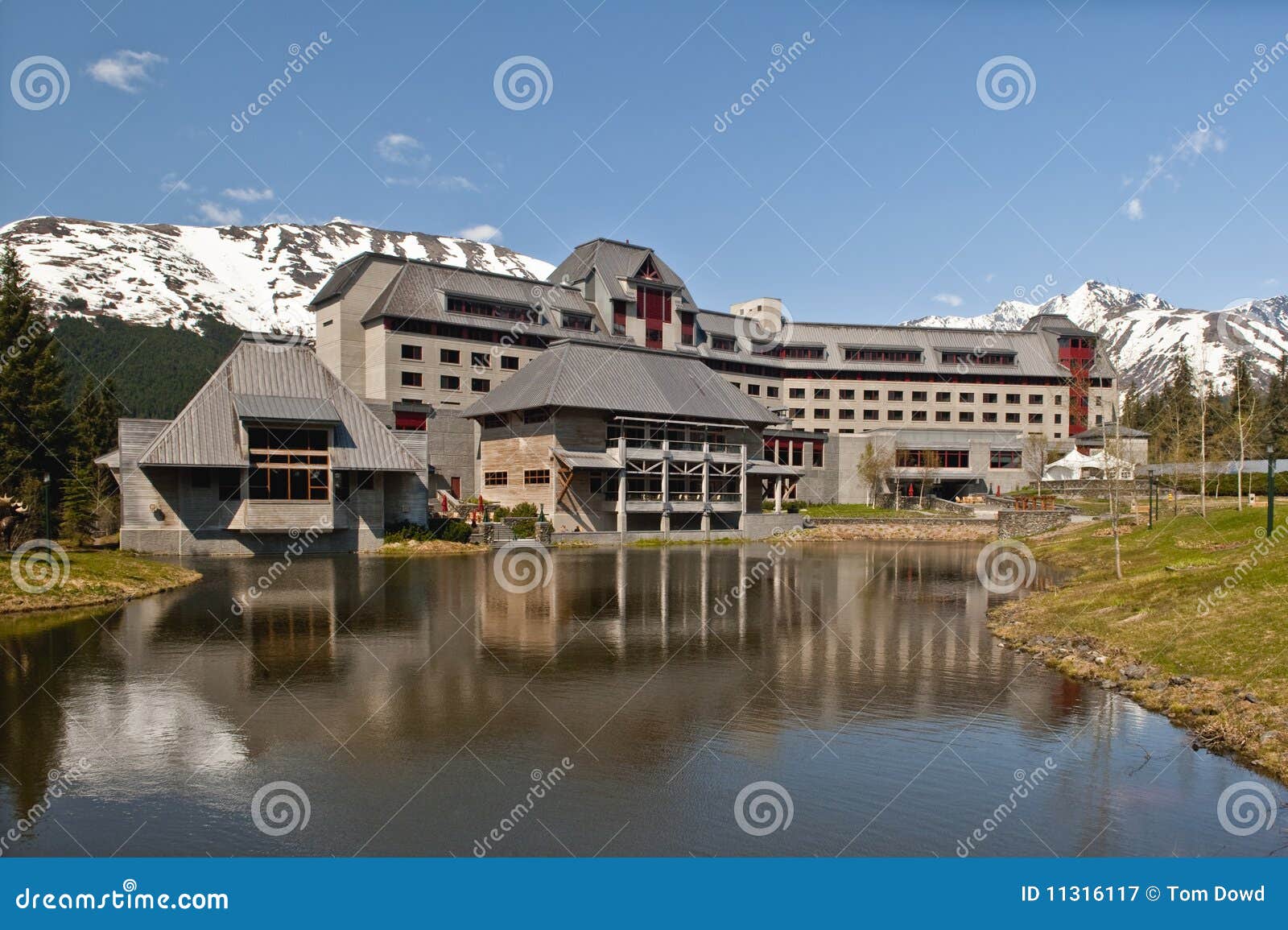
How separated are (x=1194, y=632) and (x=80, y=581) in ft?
105

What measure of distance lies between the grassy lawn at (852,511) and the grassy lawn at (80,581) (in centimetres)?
5514

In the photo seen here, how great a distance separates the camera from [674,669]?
1981 centimetres

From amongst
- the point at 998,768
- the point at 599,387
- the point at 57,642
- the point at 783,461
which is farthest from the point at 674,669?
the point at 783,461

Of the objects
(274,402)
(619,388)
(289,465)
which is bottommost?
(289,465)

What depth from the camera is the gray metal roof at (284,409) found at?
151ft

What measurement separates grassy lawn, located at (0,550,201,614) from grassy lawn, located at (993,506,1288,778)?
1091 inches

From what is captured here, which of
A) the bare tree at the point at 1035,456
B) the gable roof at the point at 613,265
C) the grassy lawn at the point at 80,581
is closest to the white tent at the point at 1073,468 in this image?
the bare tree at the point at 1035,456

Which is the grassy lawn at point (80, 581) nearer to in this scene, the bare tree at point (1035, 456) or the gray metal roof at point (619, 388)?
the gray metal roof at point (619, 388)

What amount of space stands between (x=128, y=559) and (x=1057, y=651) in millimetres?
33519

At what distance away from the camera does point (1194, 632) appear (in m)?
19.7

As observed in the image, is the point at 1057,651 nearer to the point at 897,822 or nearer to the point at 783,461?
the point at 897,822

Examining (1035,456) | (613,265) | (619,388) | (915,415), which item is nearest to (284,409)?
(619,388)

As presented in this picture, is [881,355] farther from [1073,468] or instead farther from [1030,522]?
[1030,522]

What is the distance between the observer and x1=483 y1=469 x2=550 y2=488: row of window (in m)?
63.5
